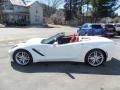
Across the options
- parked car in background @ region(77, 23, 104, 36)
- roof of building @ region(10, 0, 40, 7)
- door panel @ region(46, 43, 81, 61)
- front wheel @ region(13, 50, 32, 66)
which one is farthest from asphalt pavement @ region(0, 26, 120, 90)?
roof of building @ region(10, 0, 40, 7)

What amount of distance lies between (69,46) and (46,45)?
0.84 meters

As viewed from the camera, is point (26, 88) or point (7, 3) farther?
point (7, 3)

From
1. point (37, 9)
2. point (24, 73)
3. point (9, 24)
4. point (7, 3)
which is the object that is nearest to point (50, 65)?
point (24, 73)

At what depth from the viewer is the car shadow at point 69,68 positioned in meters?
8.41

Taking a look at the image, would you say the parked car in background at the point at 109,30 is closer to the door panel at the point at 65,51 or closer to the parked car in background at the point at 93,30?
the parked car in background at the point at 93,30

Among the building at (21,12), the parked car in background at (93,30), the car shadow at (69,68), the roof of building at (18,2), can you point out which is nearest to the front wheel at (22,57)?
the car shadow at (69,68)

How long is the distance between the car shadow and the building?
176ft

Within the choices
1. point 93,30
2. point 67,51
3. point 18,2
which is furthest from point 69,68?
point 18,2

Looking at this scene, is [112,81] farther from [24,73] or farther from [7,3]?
[7,3]

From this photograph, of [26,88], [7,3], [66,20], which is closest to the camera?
[26,88]

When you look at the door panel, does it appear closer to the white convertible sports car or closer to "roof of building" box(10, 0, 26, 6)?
the white convertible sports car

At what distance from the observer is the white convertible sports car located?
8.98 metres

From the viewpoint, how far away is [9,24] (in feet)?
199

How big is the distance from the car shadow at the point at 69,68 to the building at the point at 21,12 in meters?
53.6
